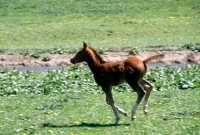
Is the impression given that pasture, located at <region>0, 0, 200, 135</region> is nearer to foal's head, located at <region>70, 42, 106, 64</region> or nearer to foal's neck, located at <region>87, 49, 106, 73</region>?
foal's neck, located at <region>87, 49, 106, 73</region>

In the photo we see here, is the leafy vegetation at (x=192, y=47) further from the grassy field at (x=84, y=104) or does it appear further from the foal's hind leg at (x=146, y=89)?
the foal's hind leg at (x=146, y=89)

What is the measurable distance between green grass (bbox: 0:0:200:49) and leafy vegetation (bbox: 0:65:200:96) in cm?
760

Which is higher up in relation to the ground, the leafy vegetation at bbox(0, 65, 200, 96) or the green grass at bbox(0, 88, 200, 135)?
the green grass at bbox(0, 88, 200, 135)

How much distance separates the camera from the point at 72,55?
25.6 meters

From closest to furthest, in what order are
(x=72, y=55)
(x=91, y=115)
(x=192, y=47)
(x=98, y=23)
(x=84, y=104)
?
1. (x=91, y=115)
2. (x=84, y=104)
3. (x=72, y=55)
4. (x=192, y=47)
5. (x=98, y=23)

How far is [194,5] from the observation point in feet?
112

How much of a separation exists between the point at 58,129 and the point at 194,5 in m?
23.1

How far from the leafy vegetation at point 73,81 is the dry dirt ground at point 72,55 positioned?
212 inches

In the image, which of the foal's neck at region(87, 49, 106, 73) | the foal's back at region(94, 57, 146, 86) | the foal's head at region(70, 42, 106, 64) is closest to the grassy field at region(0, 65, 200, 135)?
the foal's back at region(94, 57, 146, 86)

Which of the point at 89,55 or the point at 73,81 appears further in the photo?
the point at 73,81

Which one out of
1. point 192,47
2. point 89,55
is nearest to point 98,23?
point 192,47

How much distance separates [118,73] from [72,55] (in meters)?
12.8

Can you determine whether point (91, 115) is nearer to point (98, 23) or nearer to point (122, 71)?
point (122, 71)

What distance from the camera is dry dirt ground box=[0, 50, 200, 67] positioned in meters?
25.3
